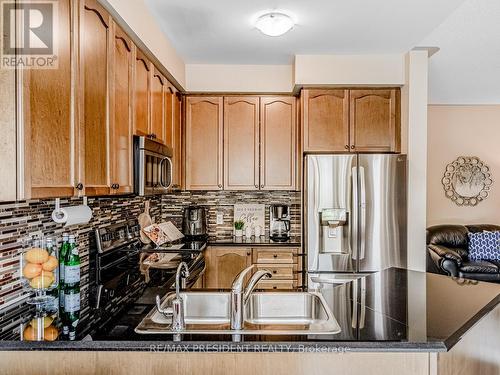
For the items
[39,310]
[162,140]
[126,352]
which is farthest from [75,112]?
[162,140]

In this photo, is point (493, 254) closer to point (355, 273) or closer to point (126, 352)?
point (355, 273)

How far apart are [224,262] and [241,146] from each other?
1.14 meters

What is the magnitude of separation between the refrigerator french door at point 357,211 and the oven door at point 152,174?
1.22m

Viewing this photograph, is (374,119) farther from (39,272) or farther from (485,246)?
(39,272)

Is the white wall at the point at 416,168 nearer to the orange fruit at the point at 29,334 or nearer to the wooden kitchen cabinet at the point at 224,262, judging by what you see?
the wooden kitchen cabinet at the point at 224,262

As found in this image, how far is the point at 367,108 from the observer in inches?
145

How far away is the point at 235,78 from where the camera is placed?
3961 millimetres

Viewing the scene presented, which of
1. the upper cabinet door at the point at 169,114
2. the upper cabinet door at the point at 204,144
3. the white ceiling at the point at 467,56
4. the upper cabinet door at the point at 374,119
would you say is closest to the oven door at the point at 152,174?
the upper cabinet door at the point at 169,114

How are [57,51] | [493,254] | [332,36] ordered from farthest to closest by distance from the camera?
[493,254] < [332,36] < [57,51]

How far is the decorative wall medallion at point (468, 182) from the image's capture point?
545cm

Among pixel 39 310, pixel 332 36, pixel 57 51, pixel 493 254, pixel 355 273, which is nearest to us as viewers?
pixel 57 51

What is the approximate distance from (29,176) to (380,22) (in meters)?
2.55

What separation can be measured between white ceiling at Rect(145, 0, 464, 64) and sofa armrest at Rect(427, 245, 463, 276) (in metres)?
2.41

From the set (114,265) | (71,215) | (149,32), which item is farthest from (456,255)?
(71,215)
